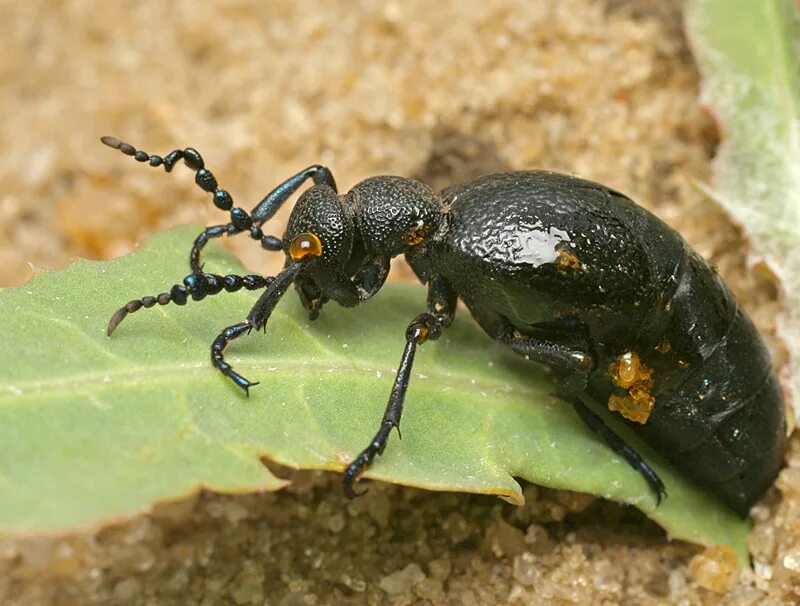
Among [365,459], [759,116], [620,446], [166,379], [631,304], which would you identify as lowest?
[620,446]

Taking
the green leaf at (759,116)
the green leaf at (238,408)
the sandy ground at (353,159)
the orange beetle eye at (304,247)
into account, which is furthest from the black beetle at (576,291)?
the green leaf at (759,116)

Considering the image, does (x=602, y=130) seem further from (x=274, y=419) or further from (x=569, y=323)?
(x=274, y=419)

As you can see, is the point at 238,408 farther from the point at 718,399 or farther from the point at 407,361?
the point at 718,399

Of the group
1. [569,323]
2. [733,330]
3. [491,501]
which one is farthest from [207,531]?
[733,330]

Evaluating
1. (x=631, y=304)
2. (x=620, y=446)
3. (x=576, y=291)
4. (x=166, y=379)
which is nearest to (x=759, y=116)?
(x=631, y=304)

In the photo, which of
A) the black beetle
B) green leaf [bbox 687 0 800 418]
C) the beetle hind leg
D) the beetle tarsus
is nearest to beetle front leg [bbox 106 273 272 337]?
the black beetle

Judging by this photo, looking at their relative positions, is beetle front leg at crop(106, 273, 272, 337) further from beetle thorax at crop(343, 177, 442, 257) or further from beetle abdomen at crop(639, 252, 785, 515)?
beetle abdomen at crop(639, 252, 785, 515)

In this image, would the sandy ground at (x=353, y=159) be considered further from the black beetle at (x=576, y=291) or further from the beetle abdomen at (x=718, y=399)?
the black beetle at (x=576, y=291)
